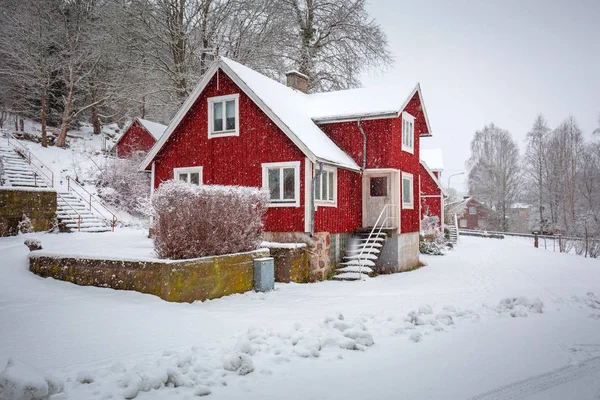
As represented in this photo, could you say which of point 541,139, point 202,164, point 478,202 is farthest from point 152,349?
point 478,202

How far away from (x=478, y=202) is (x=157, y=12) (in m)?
53.2

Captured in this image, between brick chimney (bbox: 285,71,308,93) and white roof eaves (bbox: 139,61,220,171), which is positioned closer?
white roof eaves (bbox: 139,61,220,171)

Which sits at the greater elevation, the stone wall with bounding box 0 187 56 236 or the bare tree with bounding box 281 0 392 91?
the bare tree with bounding box 281 0 392 91

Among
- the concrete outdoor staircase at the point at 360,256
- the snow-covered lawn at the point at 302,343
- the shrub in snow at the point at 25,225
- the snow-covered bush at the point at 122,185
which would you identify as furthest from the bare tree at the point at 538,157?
the shrub in snow at the point at 25,225

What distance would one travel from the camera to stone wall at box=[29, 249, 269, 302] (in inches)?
354

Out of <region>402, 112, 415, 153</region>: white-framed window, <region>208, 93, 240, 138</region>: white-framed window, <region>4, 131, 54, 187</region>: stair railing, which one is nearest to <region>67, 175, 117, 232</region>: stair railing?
<region>4, 131, 54, 187</region>: stair railing

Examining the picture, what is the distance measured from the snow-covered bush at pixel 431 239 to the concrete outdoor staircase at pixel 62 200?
16559mm

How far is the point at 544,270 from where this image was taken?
17.2m

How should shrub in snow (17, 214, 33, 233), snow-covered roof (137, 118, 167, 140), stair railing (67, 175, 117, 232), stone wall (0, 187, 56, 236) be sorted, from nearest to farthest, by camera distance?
1. stone wall (0, 187, 56, 236)
2. shrub in snow (17, 214, 33, 233)
3. stair railing (67, 175, 117, 232)
4. snow-covered roof (137, 118, 167, 140)

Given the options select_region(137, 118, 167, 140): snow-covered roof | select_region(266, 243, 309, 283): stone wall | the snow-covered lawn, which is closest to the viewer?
the snow-covered lawn

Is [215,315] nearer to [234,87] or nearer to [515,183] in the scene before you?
[234,87]

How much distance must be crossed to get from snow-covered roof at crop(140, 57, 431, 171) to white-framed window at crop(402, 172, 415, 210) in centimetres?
260

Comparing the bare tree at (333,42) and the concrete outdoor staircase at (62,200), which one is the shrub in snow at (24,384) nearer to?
the concrete outdoor staircase at (62,200)

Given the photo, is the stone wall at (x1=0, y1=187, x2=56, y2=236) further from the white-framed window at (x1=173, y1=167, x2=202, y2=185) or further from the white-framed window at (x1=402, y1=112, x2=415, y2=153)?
the white-framed window at (x1=402, y1=112, x2=415, y2=153)
